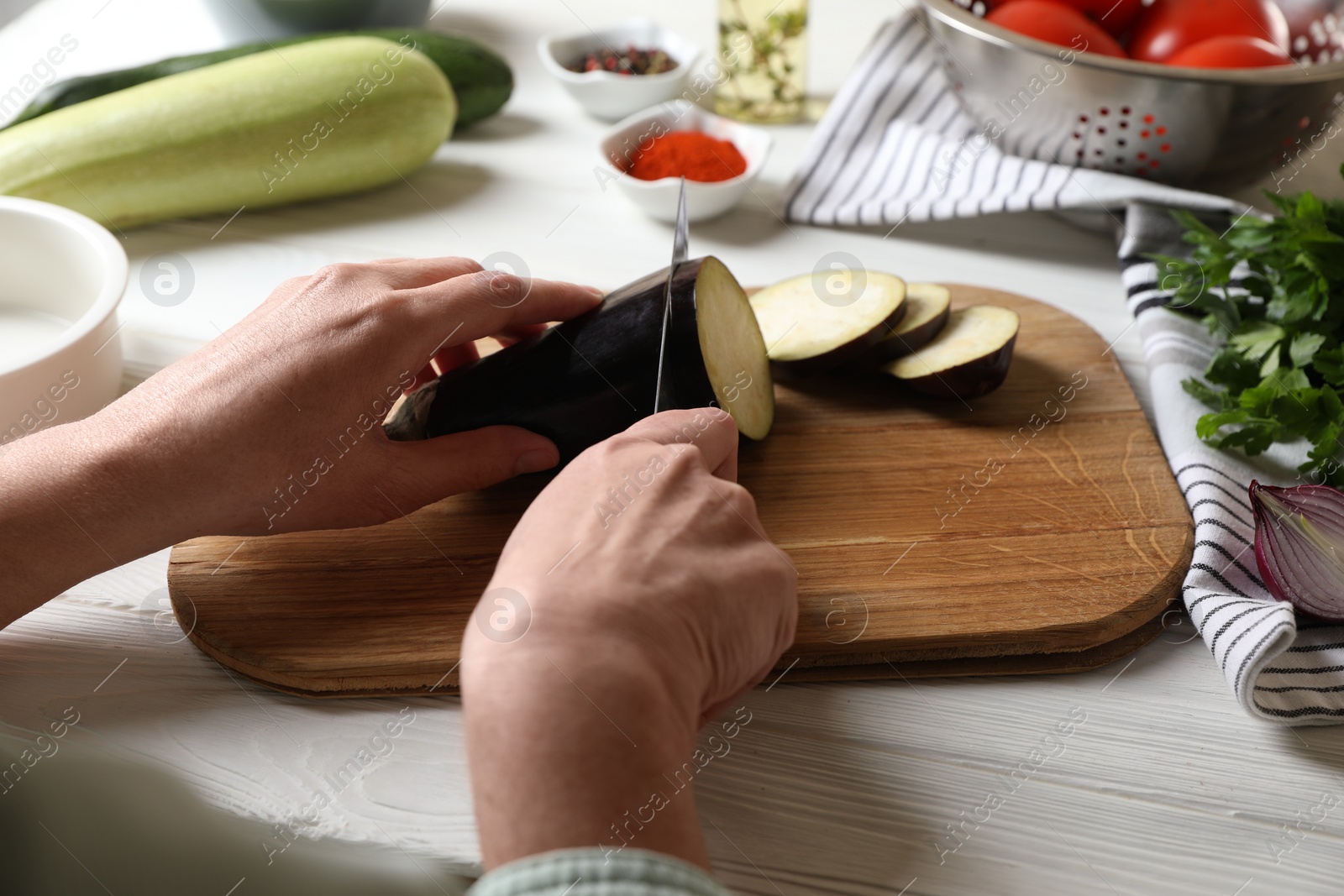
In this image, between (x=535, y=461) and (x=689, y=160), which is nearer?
(x=535, y=461)

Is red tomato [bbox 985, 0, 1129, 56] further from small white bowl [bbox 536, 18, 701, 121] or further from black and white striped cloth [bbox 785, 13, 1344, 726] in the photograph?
small white bowl [bbox 536, 18, 701, 121]

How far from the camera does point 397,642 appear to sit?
92 centimetres

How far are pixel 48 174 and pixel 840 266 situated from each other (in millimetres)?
1160

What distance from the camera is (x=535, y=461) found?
1.06 metres

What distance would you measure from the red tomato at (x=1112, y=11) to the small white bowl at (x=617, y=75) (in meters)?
0.64

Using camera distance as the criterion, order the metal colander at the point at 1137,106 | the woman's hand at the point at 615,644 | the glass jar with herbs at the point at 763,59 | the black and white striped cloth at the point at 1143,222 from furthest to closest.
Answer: the glass jar with herbs at the point at 763,59 < the metal colander at the point at 1137,106 < the black and white striped cloth at the point at 1143,222 < the woman's hand at the point at 615,644

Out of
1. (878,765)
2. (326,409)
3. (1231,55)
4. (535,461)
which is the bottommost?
(878,765)

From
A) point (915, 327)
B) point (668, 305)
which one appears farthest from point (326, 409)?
point (915, 327)

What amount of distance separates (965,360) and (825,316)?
18cm

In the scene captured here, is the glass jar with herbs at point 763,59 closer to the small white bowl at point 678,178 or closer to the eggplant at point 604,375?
A: the small white bowl at point 678,178

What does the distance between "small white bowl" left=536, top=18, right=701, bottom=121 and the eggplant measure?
0.83 m

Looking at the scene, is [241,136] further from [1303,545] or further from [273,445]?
[1303,545]

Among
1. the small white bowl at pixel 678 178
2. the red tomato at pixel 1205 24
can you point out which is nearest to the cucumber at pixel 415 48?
the small white bowl at pixel 678 178

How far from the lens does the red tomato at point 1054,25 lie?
1425 millimetres
